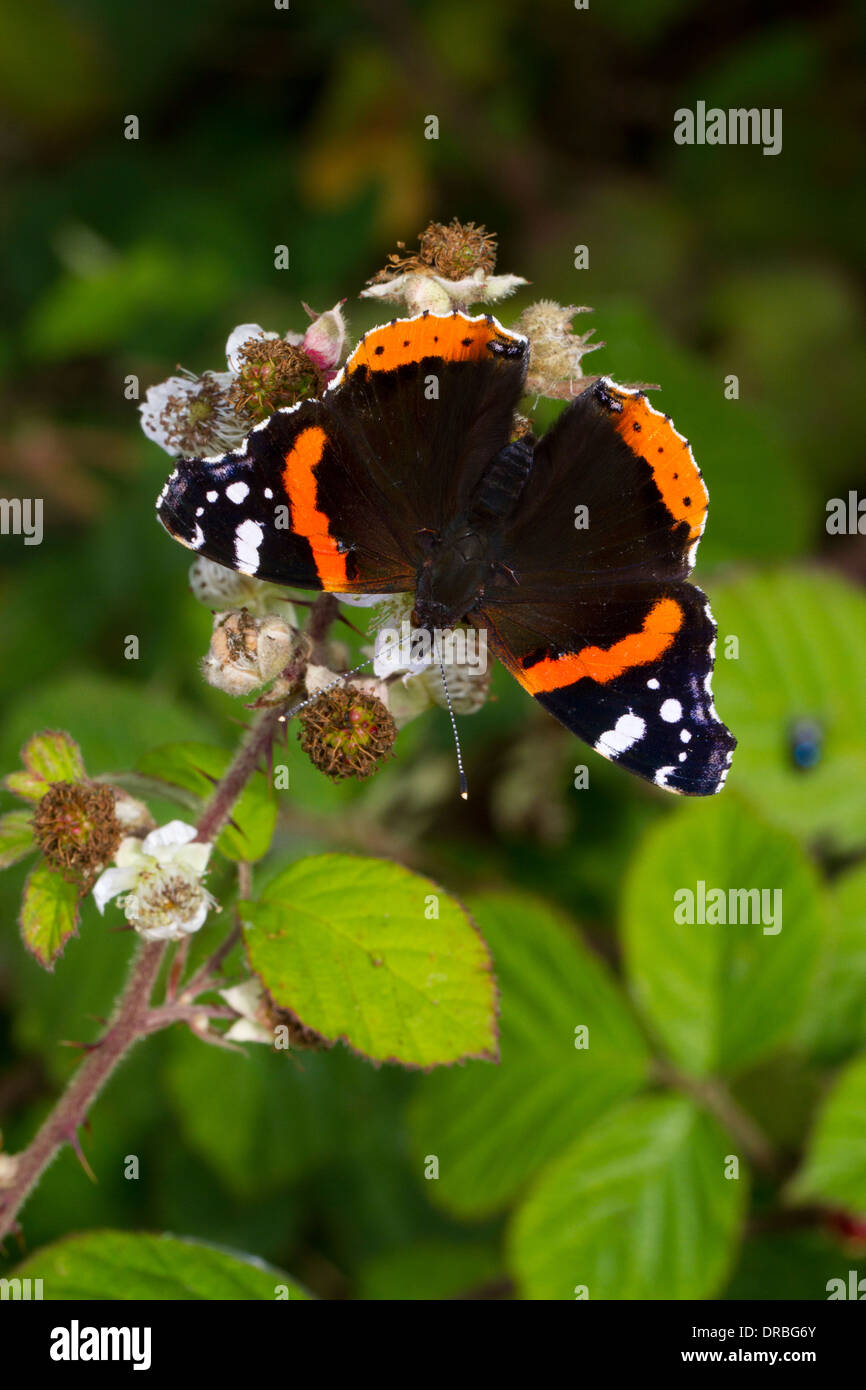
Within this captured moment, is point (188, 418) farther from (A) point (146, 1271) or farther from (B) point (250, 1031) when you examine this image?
(A) point (146, 1271)

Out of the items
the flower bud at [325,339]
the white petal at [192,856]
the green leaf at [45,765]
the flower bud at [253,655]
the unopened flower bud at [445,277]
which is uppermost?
the unopened flower bud at [445,277]

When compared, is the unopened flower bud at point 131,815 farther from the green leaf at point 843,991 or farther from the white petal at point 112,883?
the green leaf at point 843,991

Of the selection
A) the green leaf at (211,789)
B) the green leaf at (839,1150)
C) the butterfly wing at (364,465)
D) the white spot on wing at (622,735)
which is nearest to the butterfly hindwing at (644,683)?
the white spot on wing at (622,735)

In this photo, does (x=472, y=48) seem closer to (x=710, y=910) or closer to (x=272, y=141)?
(x=272, y=141)

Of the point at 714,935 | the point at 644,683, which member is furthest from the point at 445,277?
the point at 714,935

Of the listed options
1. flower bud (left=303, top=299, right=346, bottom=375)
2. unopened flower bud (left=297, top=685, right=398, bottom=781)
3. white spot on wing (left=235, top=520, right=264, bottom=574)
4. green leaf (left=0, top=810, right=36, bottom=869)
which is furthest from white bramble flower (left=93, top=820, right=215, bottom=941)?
flower bud (left=303, top=299, right=346, bottom=375)

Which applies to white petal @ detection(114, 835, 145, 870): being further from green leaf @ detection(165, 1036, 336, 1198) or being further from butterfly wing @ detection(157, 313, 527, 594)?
green leaf @ detection(165, 1036, 336, 1198)
